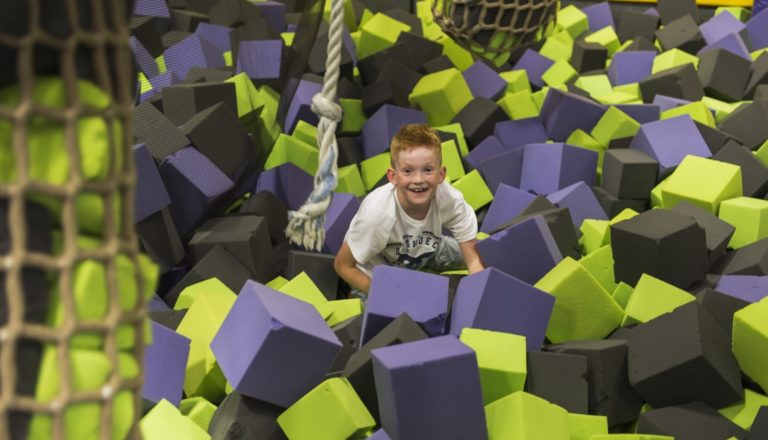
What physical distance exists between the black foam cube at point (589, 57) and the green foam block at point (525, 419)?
178 centimetres

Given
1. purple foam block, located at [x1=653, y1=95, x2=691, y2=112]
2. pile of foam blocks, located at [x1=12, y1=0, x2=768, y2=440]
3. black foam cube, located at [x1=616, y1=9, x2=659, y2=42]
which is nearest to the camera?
pile of foam blocks, located at [x1=12, y1=0, x2=768, y2=440]

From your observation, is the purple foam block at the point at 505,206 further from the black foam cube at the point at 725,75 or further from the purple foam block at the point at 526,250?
the black foam cube at the point at 725,75

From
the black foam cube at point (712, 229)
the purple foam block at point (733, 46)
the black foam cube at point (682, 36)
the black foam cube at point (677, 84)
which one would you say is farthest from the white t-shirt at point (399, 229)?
the black foam cube at point (682, 36)

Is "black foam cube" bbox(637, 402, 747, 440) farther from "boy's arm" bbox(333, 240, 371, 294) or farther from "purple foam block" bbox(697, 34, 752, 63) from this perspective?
"purple foam block" bbox(697, 34, 752, 63)

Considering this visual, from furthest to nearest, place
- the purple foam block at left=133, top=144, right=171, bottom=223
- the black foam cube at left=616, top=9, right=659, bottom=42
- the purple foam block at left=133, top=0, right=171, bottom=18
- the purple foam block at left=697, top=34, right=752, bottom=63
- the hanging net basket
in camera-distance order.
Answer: the black foam cube at left=616, top=9, right=659, bottom=42 < the purple foam block at left=697, top=34, right=752, bottom=63 < the hanging net basket < the purple foam block at left=133, top=144, right=171, bottom=223 < the purple foam block at left=133, top=0, right=171, bottom=18

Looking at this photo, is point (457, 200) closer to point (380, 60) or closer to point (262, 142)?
point (262, 142)

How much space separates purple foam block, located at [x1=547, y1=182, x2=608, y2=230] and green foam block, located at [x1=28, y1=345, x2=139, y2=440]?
4.88ft

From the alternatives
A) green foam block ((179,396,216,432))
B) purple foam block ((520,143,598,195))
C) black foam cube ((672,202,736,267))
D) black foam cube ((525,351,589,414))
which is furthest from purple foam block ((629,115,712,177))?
green foam block ((179,396,216,432))

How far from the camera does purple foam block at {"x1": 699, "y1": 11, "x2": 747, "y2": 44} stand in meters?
2.74

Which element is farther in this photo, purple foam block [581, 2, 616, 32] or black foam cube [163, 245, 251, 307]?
purple foam block [581, 2, 616, 32]

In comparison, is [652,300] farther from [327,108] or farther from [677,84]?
[677,84]

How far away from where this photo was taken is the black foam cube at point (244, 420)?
1060 mm

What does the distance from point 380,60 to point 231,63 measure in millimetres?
886

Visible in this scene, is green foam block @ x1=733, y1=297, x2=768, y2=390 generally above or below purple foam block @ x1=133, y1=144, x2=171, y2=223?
below
